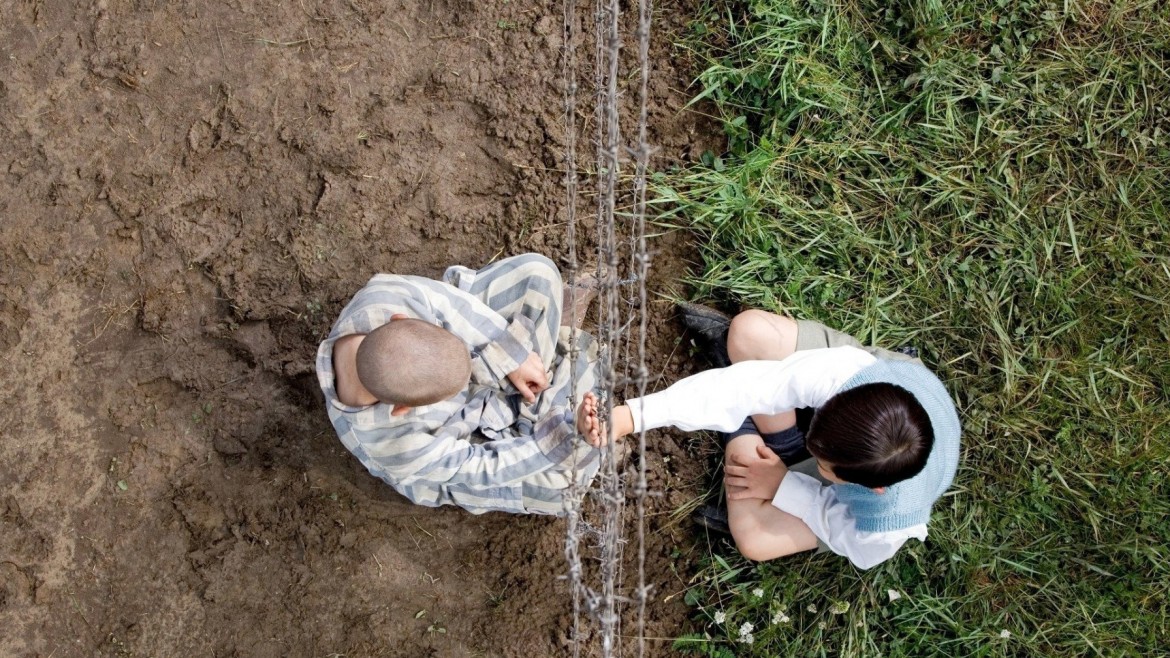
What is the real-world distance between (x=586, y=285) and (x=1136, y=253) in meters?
1.87

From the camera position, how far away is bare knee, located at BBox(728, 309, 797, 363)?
2652 mm

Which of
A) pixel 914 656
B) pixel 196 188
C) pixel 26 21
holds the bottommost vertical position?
pixel 914 656

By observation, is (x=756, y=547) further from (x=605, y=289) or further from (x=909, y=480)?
(x=605, y=289)

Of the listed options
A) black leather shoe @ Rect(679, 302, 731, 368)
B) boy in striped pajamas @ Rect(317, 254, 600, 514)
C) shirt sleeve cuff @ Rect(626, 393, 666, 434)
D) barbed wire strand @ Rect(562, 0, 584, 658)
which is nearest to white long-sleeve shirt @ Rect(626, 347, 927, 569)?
shirt sleeve cuff @ Rect(626, 393, 666, 434)

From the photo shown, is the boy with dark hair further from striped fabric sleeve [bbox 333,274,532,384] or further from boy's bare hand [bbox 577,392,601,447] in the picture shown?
striped fabric sleeve [bbox 333,274,532,384]

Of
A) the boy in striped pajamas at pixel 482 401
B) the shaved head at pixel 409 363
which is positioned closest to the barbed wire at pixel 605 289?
the boy in striped pajamas at pixel 482 401

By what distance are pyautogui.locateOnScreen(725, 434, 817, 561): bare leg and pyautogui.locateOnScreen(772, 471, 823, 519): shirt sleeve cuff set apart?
71 millimetres

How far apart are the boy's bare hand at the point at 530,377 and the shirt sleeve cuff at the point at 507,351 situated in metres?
0.02

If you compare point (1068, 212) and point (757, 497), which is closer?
point (757, 497)

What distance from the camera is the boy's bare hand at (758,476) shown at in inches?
105

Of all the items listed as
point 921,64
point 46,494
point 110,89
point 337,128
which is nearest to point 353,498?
point 46,494

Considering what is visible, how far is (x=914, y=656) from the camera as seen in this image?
2857 millimetres

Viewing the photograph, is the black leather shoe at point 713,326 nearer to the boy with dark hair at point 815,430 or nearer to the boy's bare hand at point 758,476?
the boy with dark hair at point 815,430

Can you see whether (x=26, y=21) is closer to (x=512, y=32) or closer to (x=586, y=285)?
(x=512, y=32)
